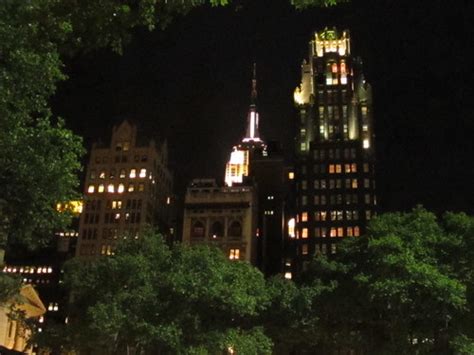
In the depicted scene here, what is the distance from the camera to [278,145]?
191 meters

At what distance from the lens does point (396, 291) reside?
134 feet

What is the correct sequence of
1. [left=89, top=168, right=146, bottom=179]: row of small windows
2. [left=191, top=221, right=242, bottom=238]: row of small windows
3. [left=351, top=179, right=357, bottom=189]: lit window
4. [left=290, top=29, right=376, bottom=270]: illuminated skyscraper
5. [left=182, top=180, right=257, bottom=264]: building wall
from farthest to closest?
[left=89, top=168, right=146, bottom=179]: row of small windows
[left=191, top=221, right=242, bottom=238]: row of small windows
[left=182, top=180, right=257, bottom=264]: building wall
[left=351, top=179, right=357, bottom=189]: lit window
[left=290, top=29, right=376, bottom=270]: illuminated skyscraper

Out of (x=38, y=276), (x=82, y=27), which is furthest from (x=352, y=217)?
(x=82, y=27)

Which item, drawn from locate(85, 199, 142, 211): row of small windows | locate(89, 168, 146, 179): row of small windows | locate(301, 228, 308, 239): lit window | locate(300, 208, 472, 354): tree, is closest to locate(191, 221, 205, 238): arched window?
locate(85, 199, 142, 211): row of small windows

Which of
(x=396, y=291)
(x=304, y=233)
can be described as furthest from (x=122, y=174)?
(x=396, y=291)

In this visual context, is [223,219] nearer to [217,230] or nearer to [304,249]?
[217,230]

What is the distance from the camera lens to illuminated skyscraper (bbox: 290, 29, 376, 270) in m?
132

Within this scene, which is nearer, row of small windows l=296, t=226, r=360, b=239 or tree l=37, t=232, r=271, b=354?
tree l=37, t=232, r=271, b=354

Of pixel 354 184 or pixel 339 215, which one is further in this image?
pixel 354 184

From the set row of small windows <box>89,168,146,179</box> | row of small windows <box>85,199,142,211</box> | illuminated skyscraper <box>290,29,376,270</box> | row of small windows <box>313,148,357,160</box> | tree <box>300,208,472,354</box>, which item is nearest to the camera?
tree <box>300,208,472,354</box>

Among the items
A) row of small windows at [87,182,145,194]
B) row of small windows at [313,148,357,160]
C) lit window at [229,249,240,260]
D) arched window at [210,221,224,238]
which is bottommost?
lit window at [229,249,240,260]

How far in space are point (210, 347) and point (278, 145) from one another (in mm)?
148785

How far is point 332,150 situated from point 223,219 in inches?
1233

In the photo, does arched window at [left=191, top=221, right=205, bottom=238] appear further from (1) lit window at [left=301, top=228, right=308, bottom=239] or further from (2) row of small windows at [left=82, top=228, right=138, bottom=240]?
(1) lit window at [left=301, top=228, right=308, bottom=239]
